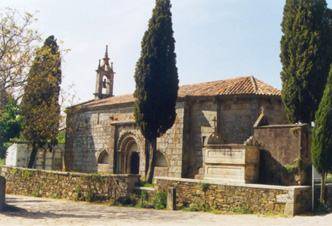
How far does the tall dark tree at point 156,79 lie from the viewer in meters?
18.0

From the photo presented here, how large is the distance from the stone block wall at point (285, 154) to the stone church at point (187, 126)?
252cm

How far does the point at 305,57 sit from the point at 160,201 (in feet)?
29.6

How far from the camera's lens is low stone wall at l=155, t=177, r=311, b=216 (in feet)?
36.7

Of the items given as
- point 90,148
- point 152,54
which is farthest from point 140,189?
point 90,148

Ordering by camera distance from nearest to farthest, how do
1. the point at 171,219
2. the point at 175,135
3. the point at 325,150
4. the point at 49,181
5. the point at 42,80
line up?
the point at 171,219 → the point at 325,150 → the point at 42,80 → the point at 49,181 → the point at 175,135

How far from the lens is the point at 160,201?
14211 mm

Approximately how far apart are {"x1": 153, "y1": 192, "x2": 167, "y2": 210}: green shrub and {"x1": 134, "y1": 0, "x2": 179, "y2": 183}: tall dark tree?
10.9 feet

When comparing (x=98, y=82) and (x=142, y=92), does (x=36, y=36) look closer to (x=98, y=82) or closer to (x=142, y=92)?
(x=142, y=92)

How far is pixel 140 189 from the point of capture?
1516 centimetres

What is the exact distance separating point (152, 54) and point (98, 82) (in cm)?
1374

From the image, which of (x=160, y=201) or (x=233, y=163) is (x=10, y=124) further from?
(x=233, y=163)

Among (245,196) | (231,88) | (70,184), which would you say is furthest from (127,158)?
(245,196)

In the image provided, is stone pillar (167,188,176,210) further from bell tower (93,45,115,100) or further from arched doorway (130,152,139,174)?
bell tower (93,45,115,100)

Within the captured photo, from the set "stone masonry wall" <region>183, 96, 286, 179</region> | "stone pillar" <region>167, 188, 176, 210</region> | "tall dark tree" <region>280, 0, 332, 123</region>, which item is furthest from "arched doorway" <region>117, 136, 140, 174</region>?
"tall dark tree" <region>280, 0, 332, 123</region>
